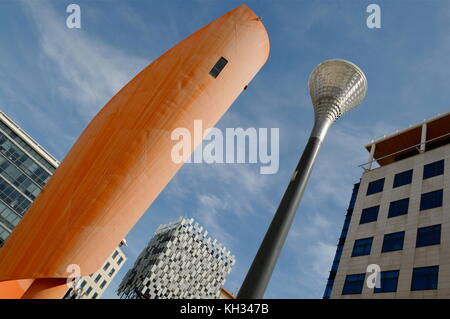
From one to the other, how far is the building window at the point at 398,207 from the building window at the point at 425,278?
6525 mm

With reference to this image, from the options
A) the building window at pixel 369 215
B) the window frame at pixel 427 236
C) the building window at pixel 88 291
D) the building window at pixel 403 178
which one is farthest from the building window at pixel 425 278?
the building window at pixel 88 291

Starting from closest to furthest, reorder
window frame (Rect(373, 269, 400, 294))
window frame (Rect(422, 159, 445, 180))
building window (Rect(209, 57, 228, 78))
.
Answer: building window (Rect(209, 57, 228, 78)) → window frame (Rect(373, 269, 400, 294)) → window frame (Rect(422, 159, 445, 180))

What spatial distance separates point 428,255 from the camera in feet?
83.4

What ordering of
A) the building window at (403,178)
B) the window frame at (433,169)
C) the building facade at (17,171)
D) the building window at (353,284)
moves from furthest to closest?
the building facade at (17,171) < the building window at (403,178) < the window frame at (433,169) < the building window at (353,284)

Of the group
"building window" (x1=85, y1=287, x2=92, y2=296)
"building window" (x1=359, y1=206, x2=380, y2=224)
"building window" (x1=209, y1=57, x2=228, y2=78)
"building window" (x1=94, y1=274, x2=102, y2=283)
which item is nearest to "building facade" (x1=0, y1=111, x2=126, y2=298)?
"building window" (x1=85, y1=287, x2=92, y2=296)

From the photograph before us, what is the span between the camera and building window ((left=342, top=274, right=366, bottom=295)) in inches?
1115

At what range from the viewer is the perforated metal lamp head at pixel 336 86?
1425 cm

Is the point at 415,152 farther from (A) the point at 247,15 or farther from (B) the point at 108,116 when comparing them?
(B) the point at 108,116

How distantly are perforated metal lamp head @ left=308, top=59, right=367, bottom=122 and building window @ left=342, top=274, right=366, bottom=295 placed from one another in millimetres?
19605

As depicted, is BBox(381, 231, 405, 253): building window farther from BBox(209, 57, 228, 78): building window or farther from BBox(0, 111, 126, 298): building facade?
BBox(0, 111, 126, 298): building facade

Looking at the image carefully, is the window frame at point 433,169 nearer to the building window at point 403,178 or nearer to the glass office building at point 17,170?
the building window at point 403,178

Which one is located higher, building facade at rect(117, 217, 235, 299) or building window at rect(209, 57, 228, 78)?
building facade at rect(117, 217, 235, 299)
